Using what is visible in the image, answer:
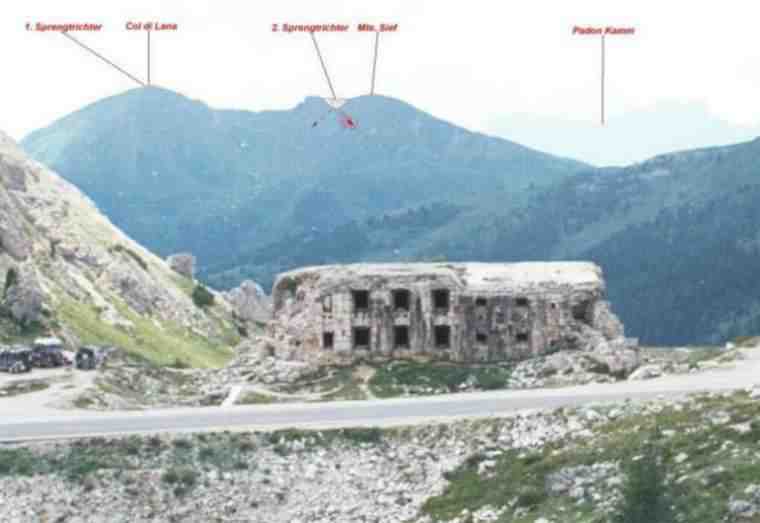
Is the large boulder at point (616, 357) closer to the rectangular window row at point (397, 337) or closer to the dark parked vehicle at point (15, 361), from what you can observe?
the rectangular window row at point (397, 337)

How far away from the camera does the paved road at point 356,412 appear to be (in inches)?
2472

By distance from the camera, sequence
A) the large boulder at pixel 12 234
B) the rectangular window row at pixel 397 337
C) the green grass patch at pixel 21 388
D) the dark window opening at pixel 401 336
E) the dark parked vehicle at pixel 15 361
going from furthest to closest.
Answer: the large boulder at pixel 12 234
the dark window opening at pixel 401 336
the rectangular window row at pixel 397 337
the dark parked vehicle at pixel 15 361
the green grass patch at pixel 21 388

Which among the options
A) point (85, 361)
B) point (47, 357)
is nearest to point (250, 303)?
point (47, 357)

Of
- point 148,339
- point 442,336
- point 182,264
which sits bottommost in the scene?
point 148,339

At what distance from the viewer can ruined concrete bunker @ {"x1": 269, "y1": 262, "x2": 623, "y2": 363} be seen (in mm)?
78562

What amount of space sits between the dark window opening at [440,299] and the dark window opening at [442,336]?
119 centimetres

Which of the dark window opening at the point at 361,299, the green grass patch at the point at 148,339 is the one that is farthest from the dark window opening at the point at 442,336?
the green grass patch at the point at 148,339

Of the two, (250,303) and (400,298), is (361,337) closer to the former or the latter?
(400,298)

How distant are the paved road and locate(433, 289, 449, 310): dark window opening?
1084cm

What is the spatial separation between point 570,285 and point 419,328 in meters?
9.30

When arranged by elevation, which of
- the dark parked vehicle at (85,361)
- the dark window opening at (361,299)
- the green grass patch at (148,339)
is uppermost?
the dark window opening at (361,299)

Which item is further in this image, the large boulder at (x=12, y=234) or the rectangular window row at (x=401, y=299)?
the large boulder at (x=12, y=234)

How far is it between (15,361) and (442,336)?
25282mm

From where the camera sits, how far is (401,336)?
263ft
